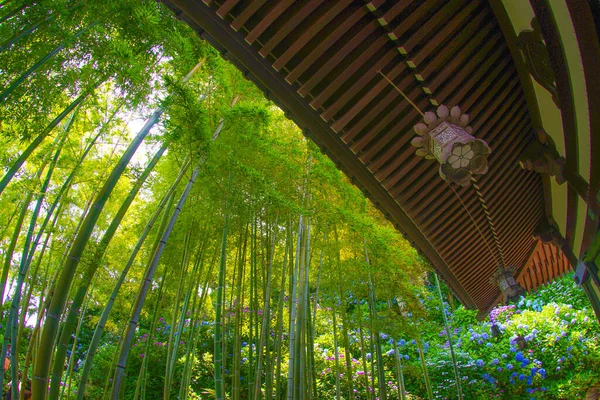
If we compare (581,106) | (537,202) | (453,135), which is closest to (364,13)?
(453,135)

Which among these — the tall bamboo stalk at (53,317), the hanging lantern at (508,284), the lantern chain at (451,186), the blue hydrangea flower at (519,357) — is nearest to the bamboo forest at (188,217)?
the tall bamboo stalk at (53,317)

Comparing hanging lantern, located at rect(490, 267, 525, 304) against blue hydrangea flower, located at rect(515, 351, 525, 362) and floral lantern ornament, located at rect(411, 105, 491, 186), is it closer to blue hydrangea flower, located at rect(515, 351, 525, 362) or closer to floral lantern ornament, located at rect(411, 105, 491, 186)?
floral lantern ornament, located at rect(411, 105, 491, 186)

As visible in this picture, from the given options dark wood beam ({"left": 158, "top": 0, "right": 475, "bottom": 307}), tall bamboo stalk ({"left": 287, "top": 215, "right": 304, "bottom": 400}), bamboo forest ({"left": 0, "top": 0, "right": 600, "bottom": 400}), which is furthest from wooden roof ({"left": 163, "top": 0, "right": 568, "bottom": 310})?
tall bamboo stalk ({"left": 287, "top": 215, "right": 304, "bottom": 400})

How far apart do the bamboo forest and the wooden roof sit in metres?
1.35

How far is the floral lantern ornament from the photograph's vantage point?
179 cm

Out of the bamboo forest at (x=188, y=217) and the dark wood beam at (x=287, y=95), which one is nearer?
the dark wood beam at (x=287, y=95)

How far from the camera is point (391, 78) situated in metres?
1.90

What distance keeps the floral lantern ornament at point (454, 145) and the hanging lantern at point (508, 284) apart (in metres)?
1.52

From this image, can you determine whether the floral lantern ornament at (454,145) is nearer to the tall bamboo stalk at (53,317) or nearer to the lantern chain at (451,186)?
the lantern chain at (451,186)

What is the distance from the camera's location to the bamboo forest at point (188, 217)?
3021 mm

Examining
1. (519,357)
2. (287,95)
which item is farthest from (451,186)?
(519,357)

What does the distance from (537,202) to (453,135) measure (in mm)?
1363

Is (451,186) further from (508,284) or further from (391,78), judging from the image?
(508,284)

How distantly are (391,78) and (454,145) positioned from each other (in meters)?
0.39
